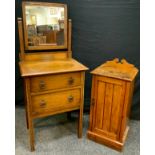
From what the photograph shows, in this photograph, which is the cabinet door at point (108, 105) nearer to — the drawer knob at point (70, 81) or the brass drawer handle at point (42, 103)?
the drawer knob at point (70, 81)

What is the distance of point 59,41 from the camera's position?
73.4 inches

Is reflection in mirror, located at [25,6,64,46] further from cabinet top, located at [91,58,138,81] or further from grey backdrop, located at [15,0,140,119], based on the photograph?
cabinet top, located at [91,58,138,81]

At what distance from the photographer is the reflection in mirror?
5.64 ft

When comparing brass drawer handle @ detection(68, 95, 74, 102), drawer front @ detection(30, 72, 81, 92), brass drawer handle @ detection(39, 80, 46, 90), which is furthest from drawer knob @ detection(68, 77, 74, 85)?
brass drawer handle @ detection(39, 80, 46, 90)

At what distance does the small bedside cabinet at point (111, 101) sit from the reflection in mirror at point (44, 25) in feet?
Answer: 1.91

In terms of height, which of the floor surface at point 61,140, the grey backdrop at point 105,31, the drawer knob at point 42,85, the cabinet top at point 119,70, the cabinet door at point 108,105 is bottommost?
the floor surface at point 61,140

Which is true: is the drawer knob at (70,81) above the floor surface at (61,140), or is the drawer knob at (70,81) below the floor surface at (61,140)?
above

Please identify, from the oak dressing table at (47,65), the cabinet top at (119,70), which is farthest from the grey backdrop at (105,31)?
the cabinet top at (119,70)

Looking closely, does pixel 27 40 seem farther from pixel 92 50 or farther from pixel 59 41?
pixel 92 50

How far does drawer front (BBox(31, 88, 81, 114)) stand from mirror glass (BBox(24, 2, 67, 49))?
21.6 inches

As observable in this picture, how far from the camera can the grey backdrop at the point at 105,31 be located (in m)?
1.90

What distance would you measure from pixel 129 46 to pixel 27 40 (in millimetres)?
1118

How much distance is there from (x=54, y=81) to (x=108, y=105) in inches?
21.9
